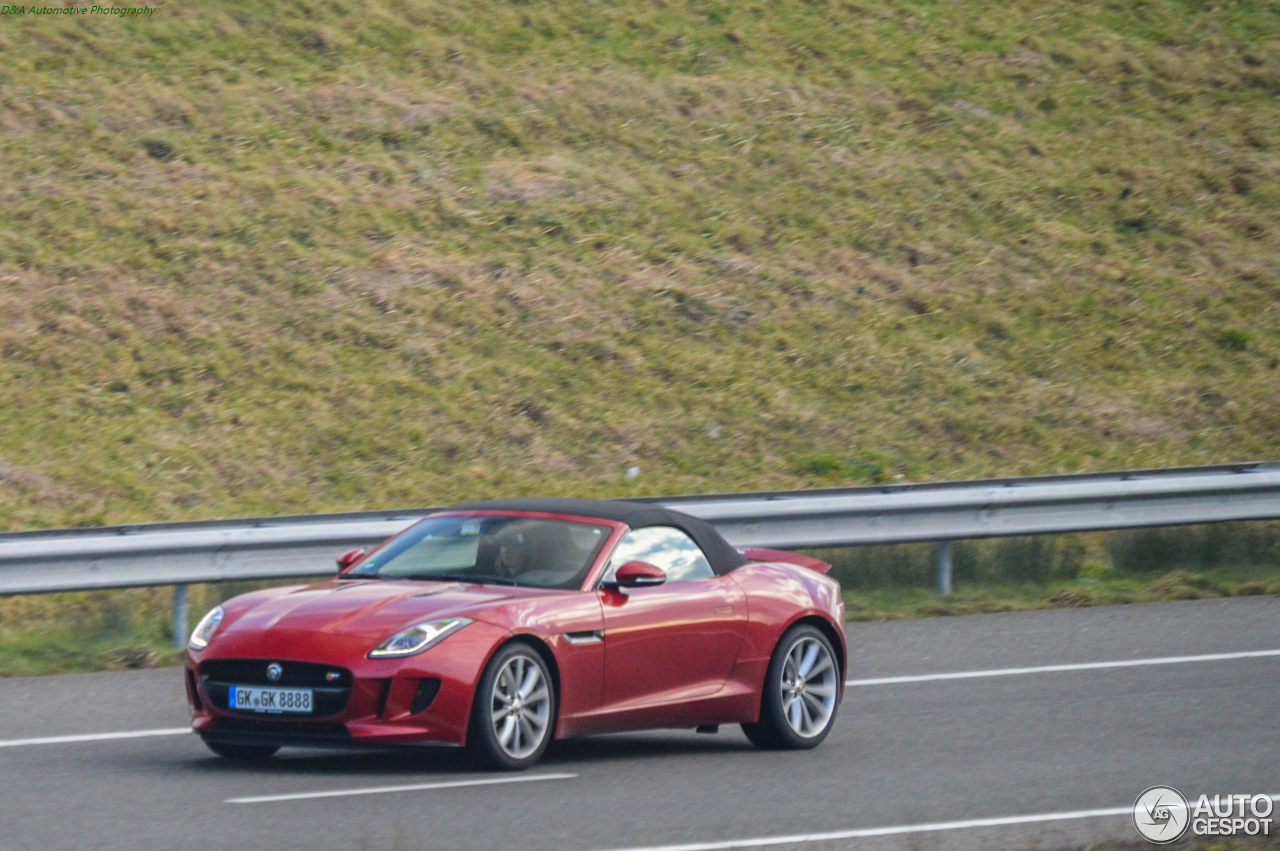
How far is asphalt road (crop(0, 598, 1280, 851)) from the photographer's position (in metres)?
6.79

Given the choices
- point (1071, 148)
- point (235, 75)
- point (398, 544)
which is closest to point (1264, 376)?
point (1071, 148)

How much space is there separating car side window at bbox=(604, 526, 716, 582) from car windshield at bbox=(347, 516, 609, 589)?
0.42 feet

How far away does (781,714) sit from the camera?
30.0 feet

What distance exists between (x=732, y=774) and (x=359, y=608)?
1.87 m

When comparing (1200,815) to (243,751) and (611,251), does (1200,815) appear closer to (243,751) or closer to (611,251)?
(243,751)

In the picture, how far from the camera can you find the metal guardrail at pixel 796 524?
1204 cm

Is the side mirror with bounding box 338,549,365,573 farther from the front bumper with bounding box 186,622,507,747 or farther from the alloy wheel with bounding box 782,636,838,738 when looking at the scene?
the alloy wheel with bounding box 782,636,838,738

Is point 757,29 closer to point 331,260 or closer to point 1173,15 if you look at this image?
point 1173,15

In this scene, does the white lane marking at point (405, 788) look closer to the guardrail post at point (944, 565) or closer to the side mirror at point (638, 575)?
the side mirror at point (638, 575)

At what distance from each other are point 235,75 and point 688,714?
18.9 meters

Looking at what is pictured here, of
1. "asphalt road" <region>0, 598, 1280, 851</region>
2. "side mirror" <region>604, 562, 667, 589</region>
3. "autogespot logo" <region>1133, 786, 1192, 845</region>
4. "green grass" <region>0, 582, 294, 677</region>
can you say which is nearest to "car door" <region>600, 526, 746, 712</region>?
"side mirror" <region>604, 562, 667, 589</region>

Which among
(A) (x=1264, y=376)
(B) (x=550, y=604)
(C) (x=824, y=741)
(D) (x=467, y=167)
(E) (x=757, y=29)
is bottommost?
(C) (x=824, y=741)

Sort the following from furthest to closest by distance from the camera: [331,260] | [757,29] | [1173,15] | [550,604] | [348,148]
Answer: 1. [1173,15]
2. [757,29]
3. [348,148]
4. [331,260]
5. [550,604]

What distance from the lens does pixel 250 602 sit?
8.48 m
